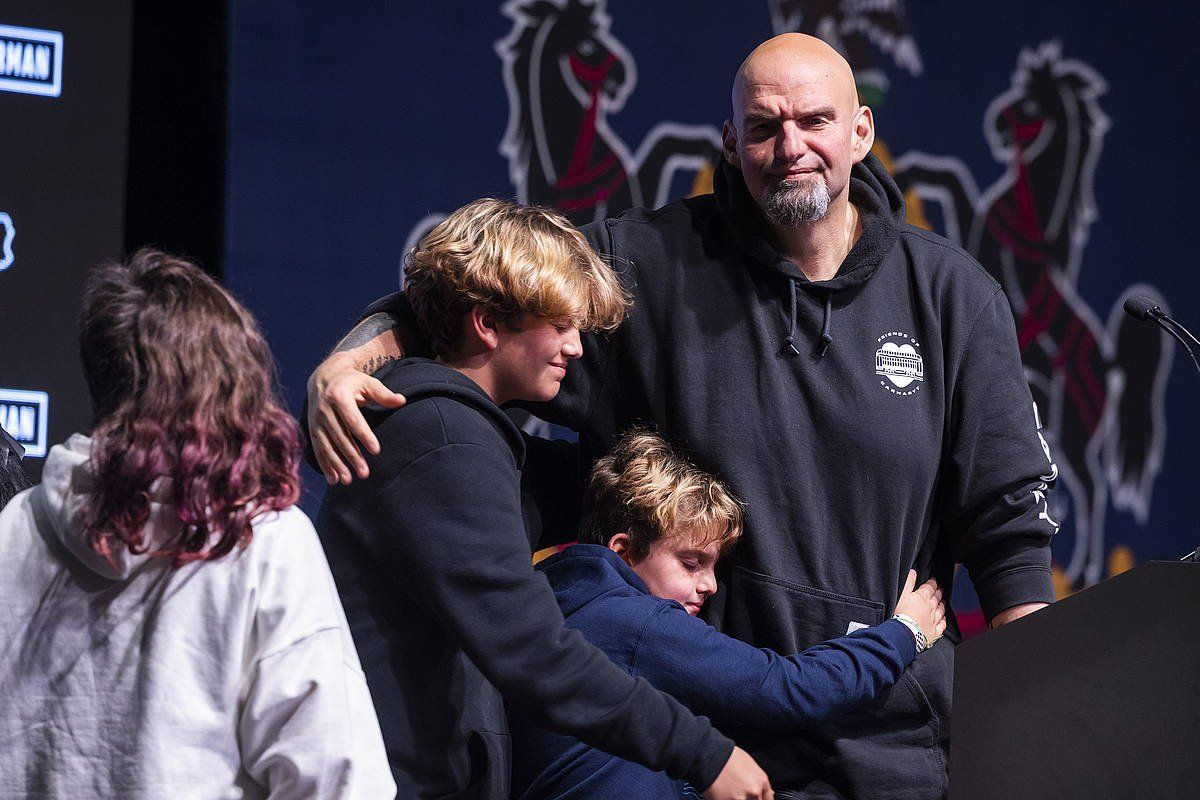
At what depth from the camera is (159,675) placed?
137 centimetres

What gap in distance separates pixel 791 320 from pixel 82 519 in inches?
45.0

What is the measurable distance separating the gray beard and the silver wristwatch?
584 mm

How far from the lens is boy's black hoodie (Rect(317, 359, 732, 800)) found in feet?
5.47

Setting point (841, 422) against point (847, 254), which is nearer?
point (841, 422)

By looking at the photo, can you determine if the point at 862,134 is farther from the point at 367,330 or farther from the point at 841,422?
the point at 367,330

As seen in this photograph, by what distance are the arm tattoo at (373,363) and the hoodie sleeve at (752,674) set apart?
0.48 meters

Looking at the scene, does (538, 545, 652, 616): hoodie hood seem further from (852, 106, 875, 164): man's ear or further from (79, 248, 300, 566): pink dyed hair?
(852, 106, 875, 164): man's ear

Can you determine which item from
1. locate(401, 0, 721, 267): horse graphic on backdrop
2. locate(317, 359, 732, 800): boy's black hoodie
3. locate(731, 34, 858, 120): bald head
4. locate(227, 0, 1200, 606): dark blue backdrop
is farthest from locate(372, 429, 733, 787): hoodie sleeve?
locate(401, 0, 721, 267): horse graphic on backdrop

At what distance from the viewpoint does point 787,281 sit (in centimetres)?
223

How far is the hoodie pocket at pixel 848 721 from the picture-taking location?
6.72ft

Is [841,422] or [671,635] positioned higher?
[841,422]

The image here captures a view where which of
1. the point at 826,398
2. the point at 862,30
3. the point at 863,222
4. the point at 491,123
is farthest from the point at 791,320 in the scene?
the point at 862,30

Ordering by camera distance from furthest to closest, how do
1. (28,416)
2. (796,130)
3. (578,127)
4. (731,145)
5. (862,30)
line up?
(862,30), (578,127), (28,416), (731,145), (796,130)

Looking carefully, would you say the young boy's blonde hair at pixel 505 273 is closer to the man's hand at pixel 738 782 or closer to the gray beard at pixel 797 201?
the gray beard at pixel 797 201
